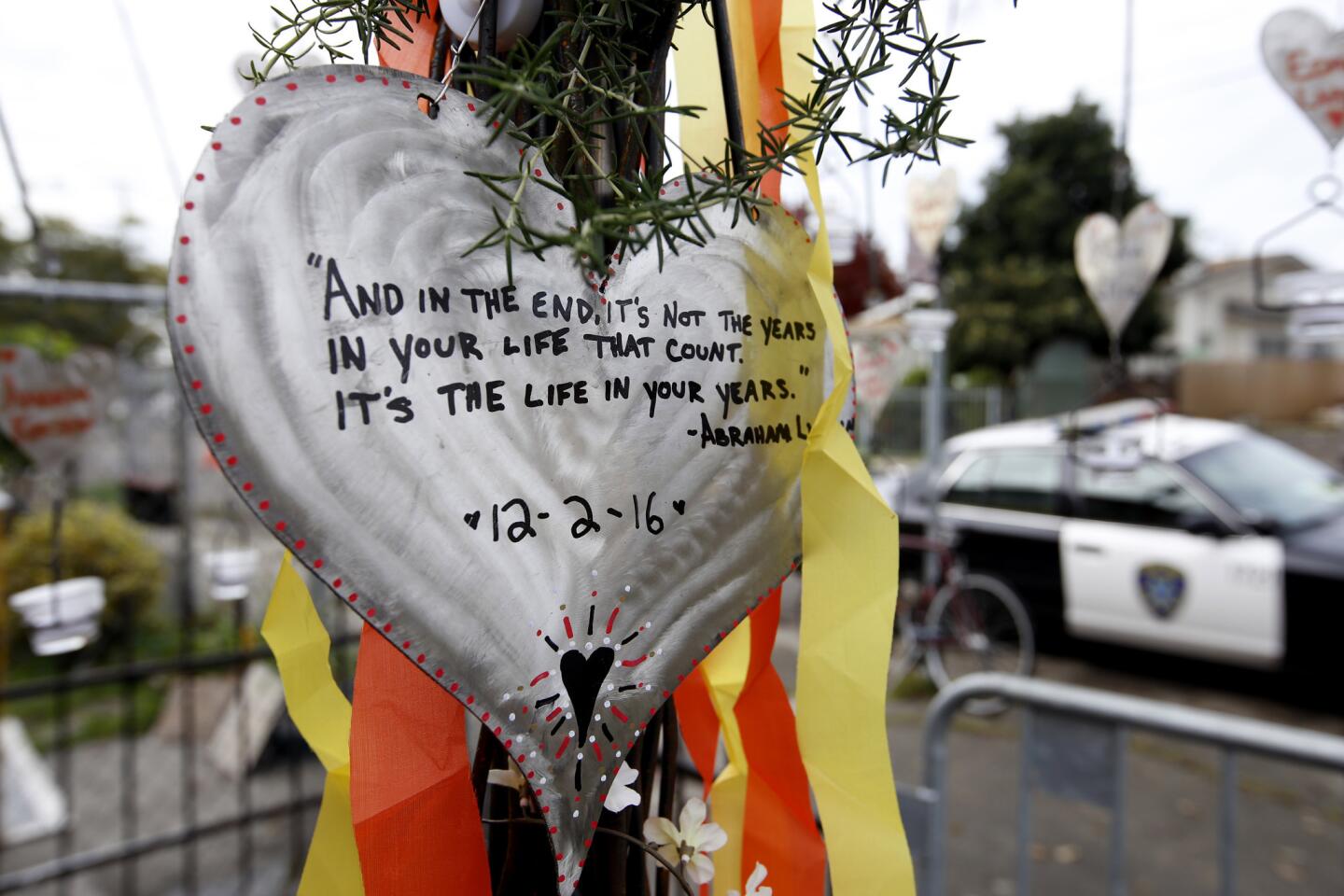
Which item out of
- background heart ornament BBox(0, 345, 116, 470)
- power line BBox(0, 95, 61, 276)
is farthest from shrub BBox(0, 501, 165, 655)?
power line BBox(0, 95, 61, 276)

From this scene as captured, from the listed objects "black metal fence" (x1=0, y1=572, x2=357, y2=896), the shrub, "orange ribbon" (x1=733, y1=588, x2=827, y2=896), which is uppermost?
"orange ribbon" (x1=733, y1=588, x2=827, y2=896)

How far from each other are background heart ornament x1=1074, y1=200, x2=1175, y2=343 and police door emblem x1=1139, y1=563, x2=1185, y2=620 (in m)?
1.91

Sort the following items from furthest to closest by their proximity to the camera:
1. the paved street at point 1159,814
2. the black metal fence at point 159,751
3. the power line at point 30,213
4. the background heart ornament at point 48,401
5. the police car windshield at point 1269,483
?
1. the police car windshield at point 1269,483
2. the paved street at point 1159,814
3. the black metal fence at point 159,751
4. the background heart ornament at point 48,401
5. the power line at point 30,213

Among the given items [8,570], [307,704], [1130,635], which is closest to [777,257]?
[307,704]

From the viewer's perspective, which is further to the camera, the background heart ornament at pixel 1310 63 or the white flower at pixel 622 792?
the background heart ornament at pixel 1310 63

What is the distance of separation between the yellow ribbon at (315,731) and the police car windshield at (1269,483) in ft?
14.0

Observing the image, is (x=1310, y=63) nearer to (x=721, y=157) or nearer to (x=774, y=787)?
(x=721, y=157)

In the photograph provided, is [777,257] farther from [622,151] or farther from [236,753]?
[236,753]

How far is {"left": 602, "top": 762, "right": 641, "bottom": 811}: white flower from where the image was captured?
50cm

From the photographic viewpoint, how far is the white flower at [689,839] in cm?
54

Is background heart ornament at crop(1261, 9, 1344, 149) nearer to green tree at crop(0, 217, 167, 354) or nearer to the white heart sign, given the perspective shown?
the white heart sign

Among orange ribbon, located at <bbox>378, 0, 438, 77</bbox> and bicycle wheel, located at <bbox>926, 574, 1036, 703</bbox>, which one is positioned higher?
orange ribbon, located at <bbox>378, 0, 438, 77</bbox>

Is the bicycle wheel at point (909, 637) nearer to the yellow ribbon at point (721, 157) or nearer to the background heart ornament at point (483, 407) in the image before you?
the yellow ribbon at point (721, 157)

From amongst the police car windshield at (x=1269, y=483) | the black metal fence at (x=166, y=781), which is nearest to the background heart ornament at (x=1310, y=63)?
the black metal fence at (x=166, y=781)
